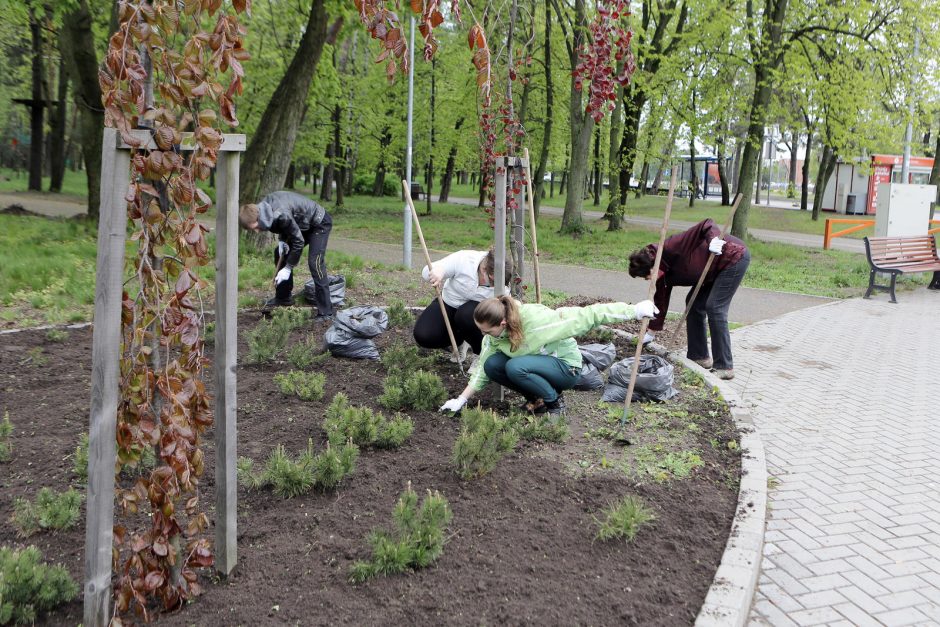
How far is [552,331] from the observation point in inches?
189

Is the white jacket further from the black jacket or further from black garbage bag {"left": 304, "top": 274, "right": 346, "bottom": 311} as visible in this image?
black garbage bag {"left": 304, "top": 274, "right": 346, "bottom": 311}

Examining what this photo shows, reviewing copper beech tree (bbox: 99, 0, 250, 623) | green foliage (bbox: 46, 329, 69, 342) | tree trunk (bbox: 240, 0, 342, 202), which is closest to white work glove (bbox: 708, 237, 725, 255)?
copper beech tree (bbox: 99, 0, 250, 623)

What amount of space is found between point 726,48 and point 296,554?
1722 centimetres

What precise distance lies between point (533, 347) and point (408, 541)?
77.1 inches

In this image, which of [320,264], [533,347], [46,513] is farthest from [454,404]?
[320,264]

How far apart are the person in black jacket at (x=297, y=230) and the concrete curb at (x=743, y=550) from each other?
4261mm

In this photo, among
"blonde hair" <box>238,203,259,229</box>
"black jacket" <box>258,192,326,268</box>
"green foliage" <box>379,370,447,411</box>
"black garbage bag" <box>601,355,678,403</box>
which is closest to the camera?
"green foliage" <box>379,370,447,411</box>

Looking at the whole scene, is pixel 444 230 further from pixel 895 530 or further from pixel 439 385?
pixel 895 530

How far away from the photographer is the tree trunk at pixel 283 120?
39.4 ft

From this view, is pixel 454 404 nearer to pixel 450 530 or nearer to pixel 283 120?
pixel 450 530

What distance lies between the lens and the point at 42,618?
8.95 feet

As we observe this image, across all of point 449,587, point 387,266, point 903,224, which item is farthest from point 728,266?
point 903,224

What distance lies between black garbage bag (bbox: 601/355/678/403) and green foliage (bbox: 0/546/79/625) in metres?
3.72

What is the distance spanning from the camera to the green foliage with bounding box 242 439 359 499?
369cm
